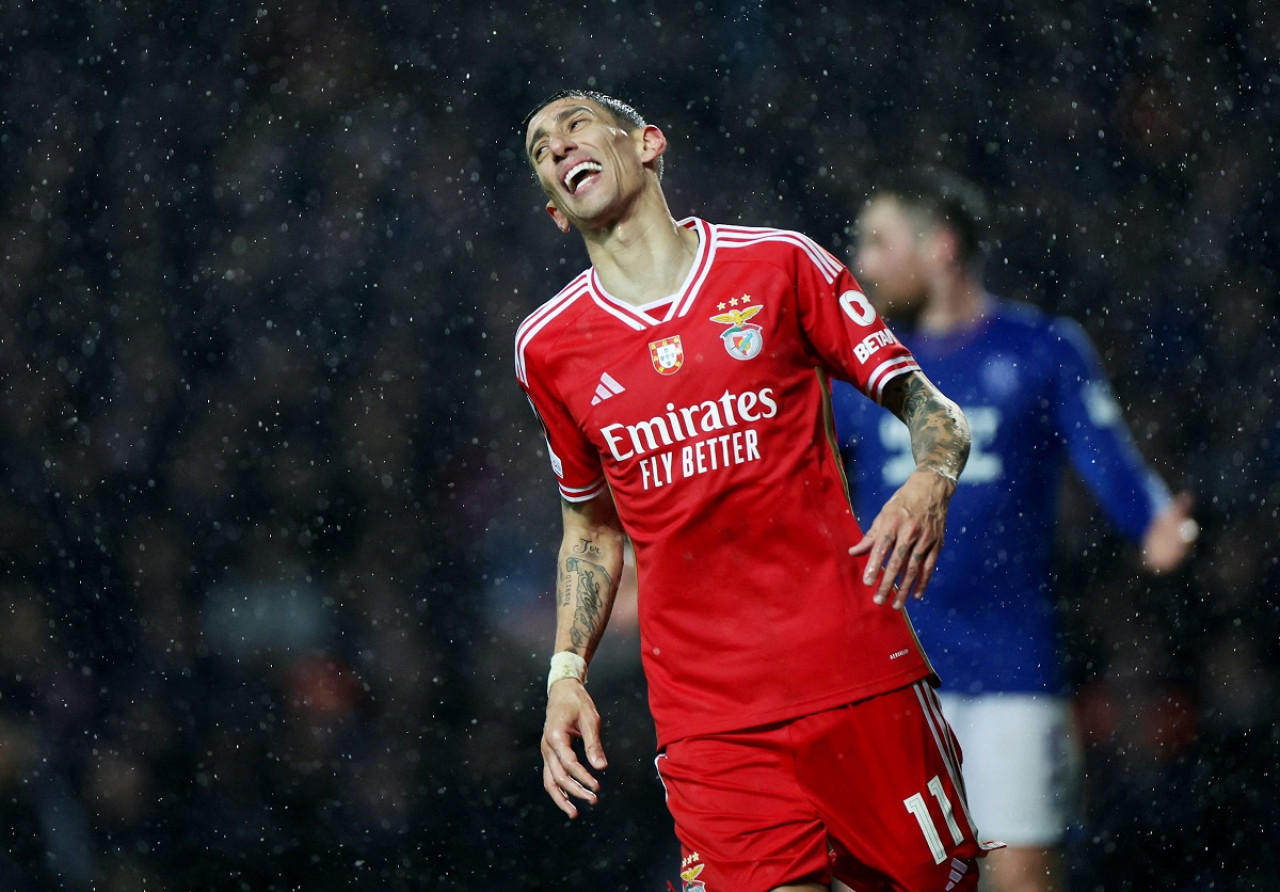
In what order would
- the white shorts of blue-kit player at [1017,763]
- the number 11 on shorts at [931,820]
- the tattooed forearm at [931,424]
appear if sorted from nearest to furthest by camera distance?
the tattooed forearm at [931,424]
the number 11 on shorts at [931,820]
the white shorts of blue-kit player at [1017,763]

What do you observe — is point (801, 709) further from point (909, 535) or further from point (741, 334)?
point (741, 334)

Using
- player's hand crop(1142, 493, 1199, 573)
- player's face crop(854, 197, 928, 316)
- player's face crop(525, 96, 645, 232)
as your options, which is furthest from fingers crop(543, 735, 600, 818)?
player's face crop(854, 197, 928, 316)

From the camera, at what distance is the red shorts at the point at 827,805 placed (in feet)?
7.26

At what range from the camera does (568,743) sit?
2254 mm

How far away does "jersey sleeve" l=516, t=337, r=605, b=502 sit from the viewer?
2506mm

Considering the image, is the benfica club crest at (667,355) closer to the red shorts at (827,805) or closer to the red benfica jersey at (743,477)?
the red benfica jersey at (743,477)

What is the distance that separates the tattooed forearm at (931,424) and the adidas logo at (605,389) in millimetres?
430

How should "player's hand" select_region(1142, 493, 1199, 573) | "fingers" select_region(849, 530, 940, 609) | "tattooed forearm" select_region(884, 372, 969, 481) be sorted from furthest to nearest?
"player's hand" select_region(1142, 493, 1199, 573) → "tattooed forearm" select_region(884, 372, 969, 481) → "fingers" select_region(849, 530, 940, 609)

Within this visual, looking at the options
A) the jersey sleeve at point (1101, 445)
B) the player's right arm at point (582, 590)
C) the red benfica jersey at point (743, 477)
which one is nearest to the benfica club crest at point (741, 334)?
the red benfica jersey at point (743, 477)

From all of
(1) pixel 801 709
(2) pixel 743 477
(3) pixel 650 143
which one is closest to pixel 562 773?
(1) pixel 801 709

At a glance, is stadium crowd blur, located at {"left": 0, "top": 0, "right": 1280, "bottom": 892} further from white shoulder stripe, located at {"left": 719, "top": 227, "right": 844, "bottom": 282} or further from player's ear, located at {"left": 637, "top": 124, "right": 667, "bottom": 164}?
white shoulder stripe, located at {"left": 719, "top": 227, "right": 844, "bottom": 282}

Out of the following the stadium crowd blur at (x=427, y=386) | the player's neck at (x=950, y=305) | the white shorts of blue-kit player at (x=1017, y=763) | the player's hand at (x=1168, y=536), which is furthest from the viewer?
the stadium crowd blur at (x=427, y=386)

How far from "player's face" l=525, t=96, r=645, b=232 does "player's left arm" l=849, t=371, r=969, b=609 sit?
555mm

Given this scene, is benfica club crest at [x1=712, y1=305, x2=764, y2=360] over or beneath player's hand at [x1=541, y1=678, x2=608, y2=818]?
over
